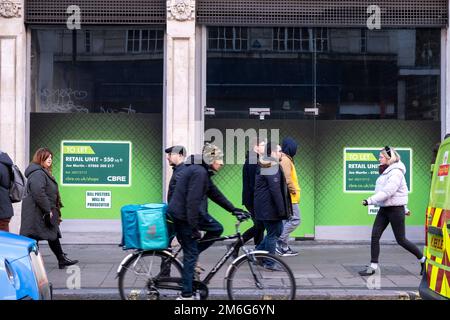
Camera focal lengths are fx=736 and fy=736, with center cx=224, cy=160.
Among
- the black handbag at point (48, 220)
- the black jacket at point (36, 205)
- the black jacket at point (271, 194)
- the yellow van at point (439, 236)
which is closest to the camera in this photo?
the yellow van at point (439, 236)

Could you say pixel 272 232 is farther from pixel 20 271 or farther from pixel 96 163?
pixel 20 271

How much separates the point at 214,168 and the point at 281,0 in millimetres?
6013

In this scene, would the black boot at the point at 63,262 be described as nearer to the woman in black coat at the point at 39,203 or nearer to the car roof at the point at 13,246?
the woman in black coat at the point at 39,203

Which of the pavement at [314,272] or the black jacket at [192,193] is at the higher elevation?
the black jacket at [192,193]

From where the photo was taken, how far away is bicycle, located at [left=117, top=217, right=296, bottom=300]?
7.81 metres

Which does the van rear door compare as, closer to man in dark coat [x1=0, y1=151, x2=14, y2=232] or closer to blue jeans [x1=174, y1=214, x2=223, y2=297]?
blue jeans [x1=174, y1=214, x2=223, y2=297]

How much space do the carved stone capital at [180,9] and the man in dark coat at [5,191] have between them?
15.3 ft

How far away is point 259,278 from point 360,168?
6021 millimetres

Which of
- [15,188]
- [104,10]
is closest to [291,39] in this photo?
[104,10]

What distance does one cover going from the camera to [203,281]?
317 inches

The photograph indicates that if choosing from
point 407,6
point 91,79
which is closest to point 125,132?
point 91,79

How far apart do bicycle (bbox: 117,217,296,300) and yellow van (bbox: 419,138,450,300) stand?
168cm

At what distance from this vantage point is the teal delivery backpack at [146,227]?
786 cm

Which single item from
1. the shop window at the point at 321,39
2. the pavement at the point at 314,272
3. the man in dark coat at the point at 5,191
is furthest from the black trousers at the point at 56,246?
the shop window at the point at 321,39
